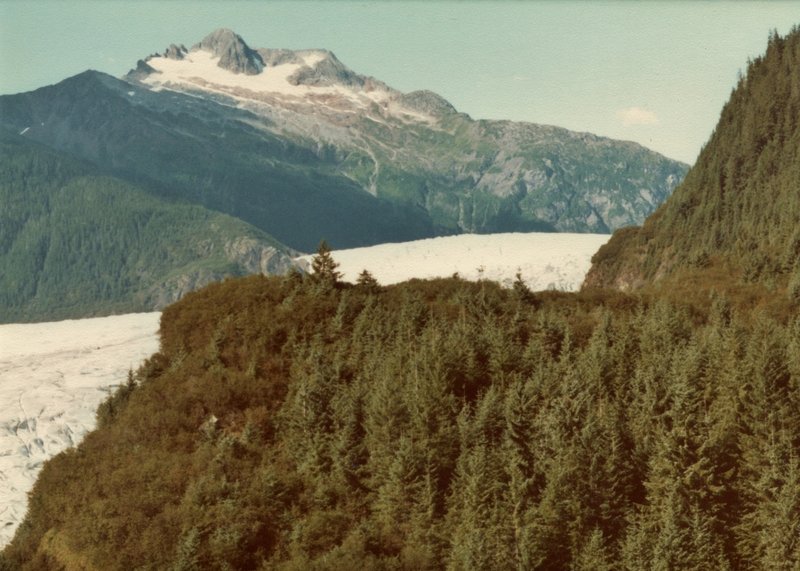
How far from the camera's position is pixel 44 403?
95188 mm

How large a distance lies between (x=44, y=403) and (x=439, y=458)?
69.5 metres

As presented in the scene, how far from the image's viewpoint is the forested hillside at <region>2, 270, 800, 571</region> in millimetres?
38094

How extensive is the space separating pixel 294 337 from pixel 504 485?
20317 mm

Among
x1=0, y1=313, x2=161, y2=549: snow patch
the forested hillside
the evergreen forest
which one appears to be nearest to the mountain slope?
the evergreen forest

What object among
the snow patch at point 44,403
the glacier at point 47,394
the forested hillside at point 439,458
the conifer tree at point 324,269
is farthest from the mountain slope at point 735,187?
the snow patch at point 44,403

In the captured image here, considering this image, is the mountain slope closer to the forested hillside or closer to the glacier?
the glacier

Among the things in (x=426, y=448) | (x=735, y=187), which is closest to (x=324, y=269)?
(x=426, y=448)

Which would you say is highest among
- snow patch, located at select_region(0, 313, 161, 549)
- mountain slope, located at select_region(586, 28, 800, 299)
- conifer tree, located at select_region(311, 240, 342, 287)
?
mountain slope, located at select_region(586, 28, 800, 299)

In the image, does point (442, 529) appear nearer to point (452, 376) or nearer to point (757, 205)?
point (452, 376)

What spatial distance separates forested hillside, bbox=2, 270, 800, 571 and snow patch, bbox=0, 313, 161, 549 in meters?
44.6

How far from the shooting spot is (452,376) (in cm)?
4706

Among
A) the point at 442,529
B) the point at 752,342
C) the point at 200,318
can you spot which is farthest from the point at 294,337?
the point at 752,342

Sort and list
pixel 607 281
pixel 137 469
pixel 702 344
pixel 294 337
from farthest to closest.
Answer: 1. pixel 607 281
2. pixel 294 337
3. pixel 702 344
4. pixel 137 469

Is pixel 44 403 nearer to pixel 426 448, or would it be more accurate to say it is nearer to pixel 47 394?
pixel 47 394
